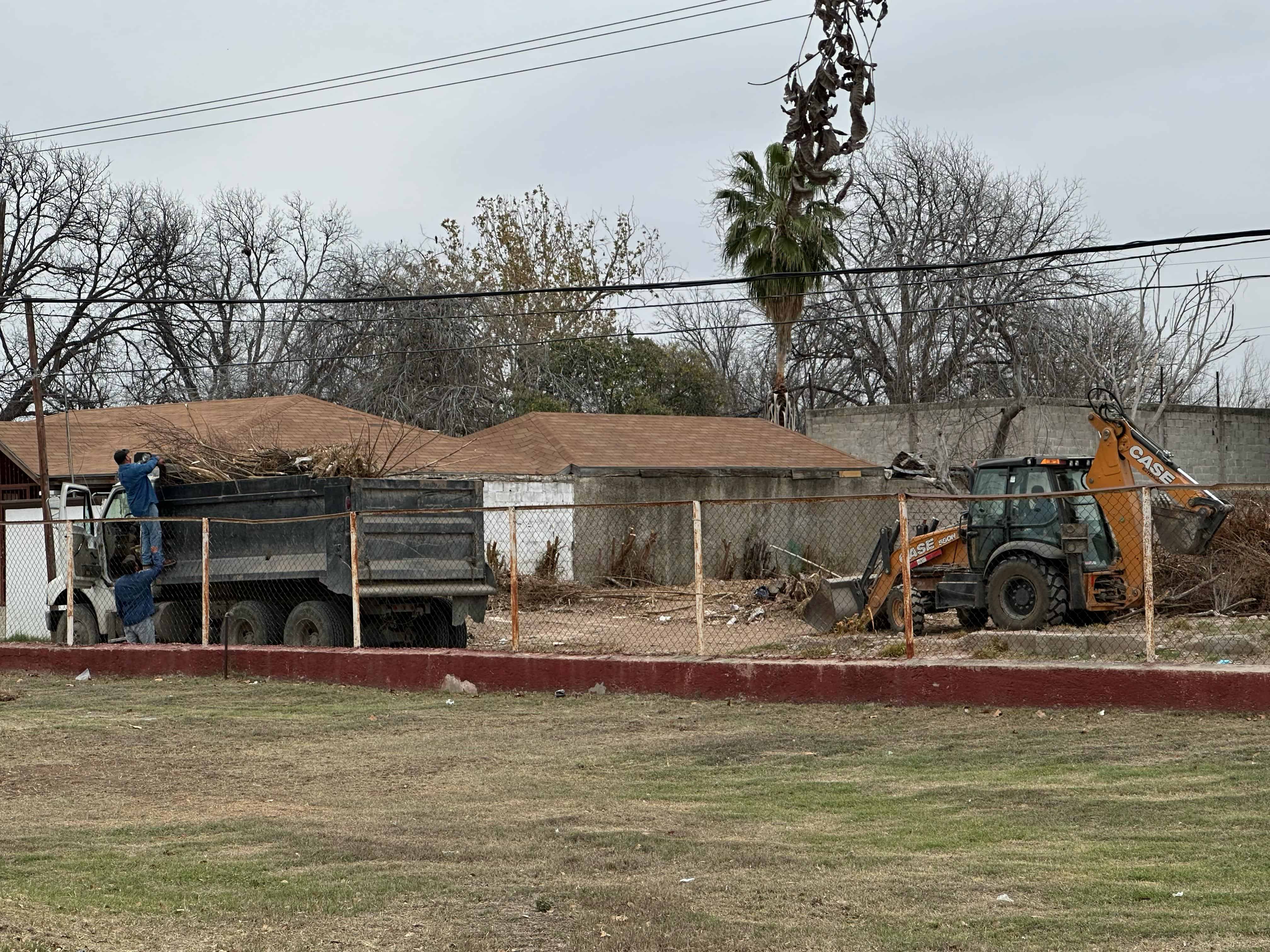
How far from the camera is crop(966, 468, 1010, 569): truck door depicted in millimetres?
17109

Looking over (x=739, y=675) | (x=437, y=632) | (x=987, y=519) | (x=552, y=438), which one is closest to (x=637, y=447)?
(x=552, y=438)

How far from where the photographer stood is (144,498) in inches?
680

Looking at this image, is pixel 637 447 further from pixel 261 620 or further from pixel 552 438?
pixel 261 620

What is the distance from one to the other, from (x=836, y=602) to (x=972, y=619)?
169 cm

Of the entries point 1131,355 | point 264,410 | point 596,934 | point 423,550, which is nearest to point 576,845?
point 596,934

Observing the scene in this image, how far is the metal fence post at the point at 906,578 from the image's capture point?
11914mm

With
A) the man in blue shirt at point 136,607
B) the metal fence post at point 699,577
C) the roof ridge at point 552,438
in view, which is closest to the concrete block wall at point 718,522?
the roof ridge at point 552,438

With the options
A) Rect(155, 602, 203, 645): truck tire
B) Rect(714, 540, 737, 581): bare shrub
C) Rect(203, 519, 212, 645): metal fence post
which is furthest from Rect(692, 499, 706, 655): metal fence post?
Rect(714, 540, 737, 581): bare shrub

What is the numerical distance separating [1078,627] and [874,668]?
207 inches

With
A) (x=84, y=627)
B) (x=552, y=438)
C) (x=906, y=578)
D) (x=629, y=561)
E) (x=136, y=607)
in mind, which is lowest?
(x=84, y=627)

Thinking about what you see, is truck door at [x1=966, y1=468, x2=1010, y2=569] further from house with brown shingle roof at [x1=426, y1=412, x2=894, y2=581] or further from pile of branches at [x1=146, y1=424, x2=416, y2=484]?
house with brown shingle roof at [x1=426, y1=412, x2=894, y2=581]

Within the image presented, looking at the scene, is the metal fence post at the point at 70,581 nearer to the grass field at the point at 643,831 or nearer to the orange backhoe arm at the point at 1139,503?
the grass field at the point at 643,831

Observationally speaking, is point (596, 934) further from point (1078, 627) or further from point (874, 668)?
point (1078, 627)

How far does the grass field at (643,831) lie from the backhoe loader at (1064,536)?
17.8 ft
